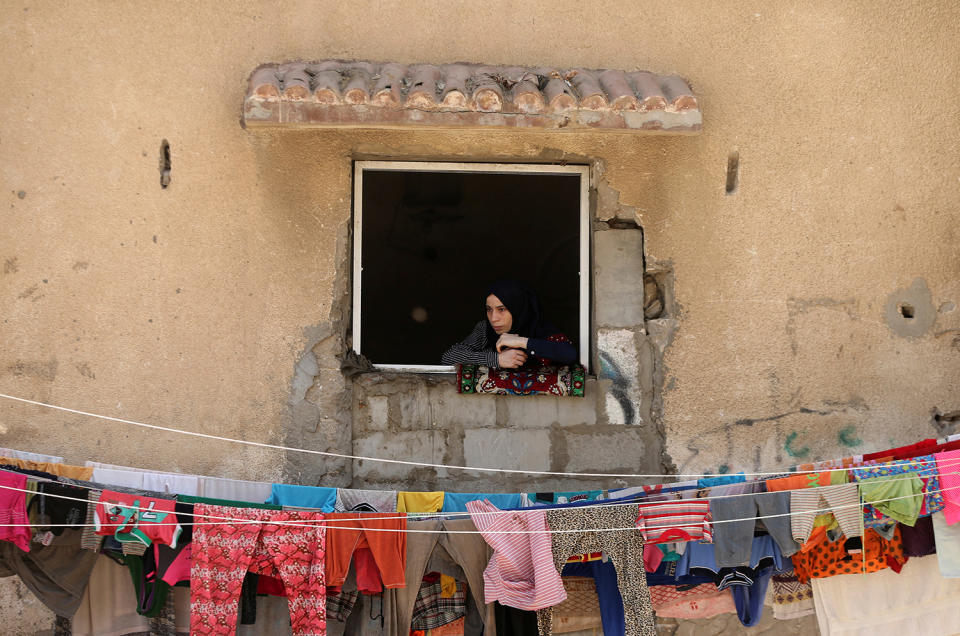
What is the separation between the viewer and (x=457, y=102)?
5094 mm

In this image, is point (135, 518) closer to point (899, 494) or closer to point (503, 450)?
point (503, 450)

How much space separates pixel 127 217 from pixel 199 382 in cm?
90

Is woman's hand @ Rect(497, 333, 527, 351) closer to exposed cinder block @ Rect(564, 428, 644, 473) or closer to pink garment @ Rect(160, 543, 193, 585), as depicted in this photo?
exposed cinder block @ Rect(564, 428, 644, 473)

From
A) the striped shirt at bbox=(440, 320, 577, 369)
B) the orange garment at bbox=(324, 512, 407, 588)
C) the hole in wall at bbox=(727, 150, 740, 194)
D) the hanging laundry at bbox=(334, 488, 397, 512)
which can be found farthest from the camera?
the hole in wall at bbox=(727, 150, 740, 194)

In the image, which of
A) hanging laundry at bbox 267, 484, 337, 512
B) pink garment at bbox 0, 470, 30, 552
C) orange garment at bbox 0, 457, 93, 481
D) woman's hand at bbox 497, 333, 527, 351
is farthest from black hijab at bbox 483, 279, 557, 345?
pink garment at bbox 0, 470, 30, 552

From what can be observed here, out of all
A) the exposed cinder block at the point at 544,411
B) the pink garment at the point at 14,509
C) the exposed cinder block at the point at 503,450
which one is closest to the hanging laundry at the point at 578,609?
the exposed cinder block at the point at 503,450

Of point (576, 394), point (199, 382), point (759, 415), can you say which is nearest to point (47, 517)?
point (199, 382)

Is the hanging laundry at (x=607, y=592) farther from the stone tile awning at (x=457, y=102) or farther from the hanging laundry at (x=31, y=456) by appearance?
the hanging laundry at (x=31, y=456)

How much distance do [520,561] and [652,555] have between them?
58cm

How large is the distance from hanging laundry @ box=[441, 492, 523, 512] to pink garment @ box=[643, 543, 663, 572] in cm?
59

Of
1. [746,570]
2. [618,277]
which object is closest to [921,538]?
[746,570]

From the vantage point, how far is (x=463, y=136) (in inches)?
224

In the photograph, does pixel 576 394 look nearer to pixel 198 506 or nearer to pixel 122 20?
pixel 198 506

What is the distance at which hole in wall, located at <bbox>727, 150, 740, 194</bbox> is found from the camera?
5734 millimetres
